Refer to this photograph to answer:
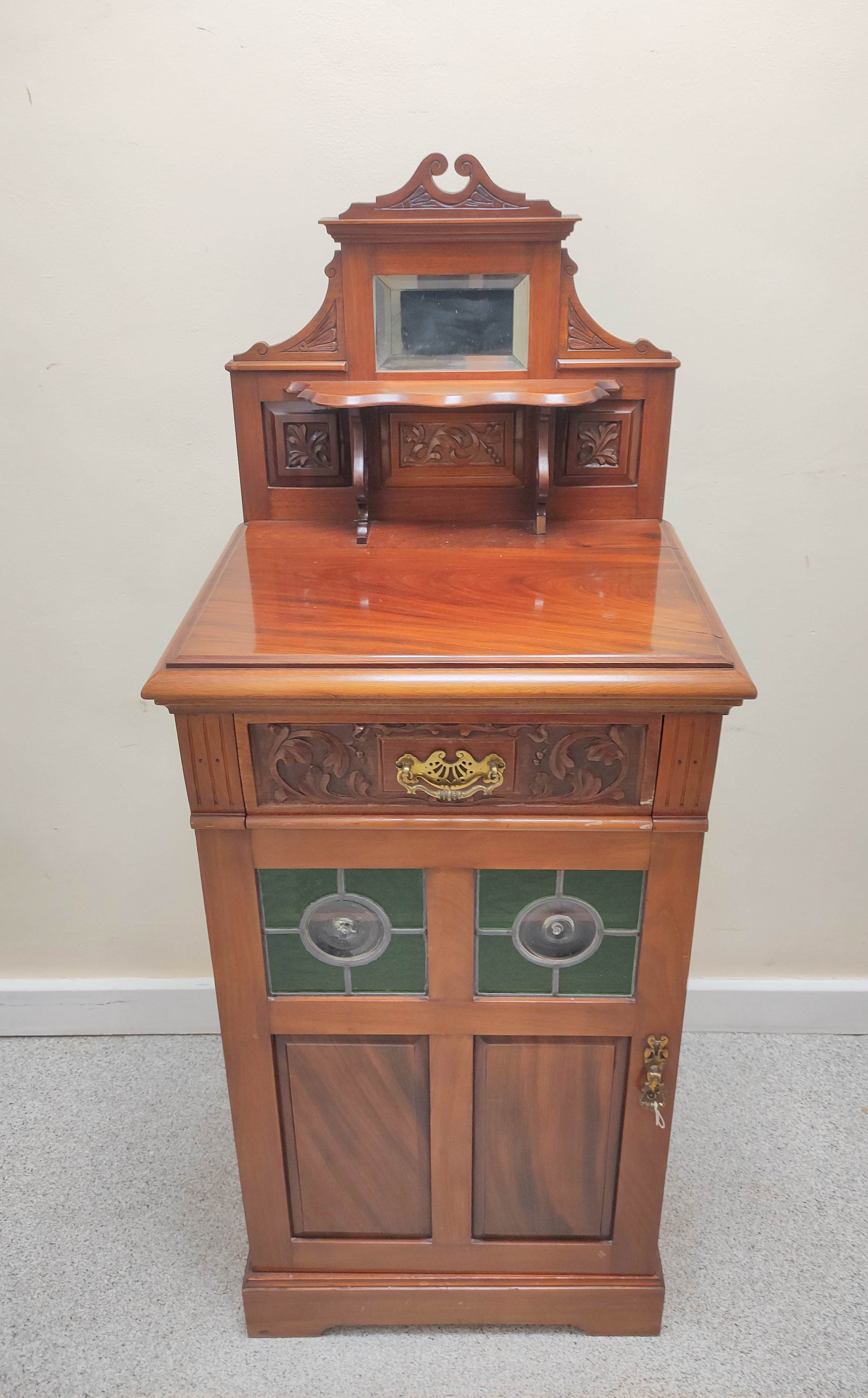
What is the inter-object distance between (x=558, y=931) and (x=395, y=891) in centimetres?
21

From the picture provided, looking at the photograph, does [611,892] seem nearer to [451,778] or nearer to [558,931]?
[558,931]

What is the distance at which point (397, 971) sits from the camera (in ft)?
4.25

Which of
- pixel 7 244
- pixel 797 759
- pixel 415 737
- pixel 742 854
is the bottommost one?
pixel 742 854

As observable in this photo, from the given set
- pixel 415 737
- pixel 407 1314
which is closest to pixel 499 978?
pixel 415 737

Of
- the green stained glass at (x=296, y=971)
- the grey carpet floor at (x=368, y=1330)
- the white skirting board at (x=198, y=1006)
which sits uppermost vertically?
the green stained glass at (x=296, y=971)

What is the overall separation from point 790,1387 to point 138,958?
1380 mm

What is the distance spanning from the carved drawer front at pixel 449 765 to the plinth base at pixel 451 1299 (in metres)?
0.78

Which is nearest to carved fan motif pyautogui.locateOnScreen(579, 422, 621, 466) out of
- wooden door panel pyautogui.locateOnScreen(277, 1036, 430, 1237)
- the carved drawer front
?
the carved drawer front

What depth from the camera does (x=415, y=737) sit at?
1143mm

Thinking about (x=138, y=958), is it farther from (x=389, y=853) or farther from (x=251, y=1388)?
(x=389, y=853)

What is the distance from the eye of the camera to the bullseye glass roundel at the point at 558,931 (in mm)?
1256

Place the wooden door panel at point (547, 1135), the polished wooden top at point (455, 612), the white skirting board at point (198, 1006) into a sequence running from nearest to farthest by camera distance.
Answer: the polished wooden top at point (455, 612) → the wooden door panel at point (547, 1135) → the white skirting board at point (198, 1006)

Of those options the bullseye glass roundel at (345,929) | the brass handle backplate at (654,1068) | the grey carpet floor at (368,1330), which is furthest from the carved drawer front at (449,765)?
the grey carpet floor at (368,1330)

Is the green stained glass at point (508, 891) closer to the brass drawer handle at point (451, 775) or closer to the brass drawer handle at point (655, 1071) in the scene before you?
the brass drawer handle at point (451, 775)
